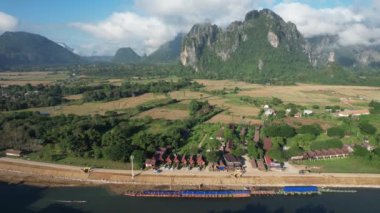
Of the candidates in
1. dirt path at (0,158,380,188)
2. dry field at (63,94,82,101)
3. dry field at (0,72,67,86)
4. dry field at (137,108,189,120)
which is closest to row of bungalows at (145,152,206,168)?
dirt path at (0,158,380,188)

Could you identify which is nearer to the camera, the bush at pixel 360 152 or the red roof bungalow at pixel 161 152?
the red roof bungalow at pixel 161 152

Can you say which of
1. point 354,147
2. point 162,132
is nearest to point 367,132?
point 354,147

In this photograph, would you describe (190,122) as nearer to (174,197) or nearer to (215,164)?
(215,164)

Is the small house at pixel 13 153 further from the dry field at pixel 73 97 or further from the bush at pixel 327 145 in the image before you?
the dry field at pixel 73 97

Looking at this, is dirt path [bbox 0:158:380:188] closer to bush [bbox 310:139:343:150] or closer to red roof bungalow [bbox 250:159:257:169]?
red roof bungalow [bbox 250:159:257:169]

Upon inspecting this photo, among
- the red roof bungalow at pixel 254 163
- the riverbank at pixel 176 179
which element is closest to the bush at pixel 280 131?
the red roof bungalow at pixel 254 163

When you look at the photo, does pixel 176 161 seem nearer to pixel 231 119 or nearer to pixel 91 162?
pixel 91 162
